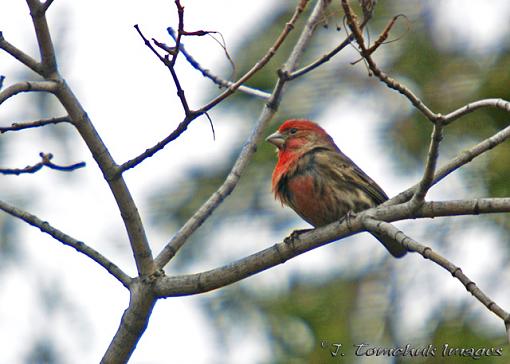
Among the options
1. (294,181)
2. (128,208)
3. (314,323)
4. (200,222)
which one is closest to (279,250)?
(200,222)

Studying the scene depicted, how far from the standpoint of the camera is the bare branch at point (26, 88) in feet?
13.2

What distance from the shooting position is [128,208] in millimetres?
4652

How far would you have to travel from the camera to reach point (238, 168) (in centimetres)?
528

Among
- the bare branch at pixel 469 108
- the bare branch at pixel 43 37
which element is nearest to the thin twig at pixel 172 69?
the bare branch at pixel 43 37

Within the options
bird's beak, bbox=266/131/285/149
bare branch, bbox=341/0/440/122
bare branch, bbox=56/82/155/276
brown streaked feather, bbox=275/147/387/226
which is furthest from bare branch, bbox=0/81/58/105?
bird's beak, bbox=266/131/285/149

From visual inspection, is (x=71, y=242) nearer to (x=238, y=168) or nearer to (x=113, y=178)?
(x=113, y=178)

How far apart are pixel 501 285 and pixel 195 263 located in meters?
3.12

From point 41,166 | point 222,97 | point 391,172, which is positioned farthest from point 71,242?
point 391,172

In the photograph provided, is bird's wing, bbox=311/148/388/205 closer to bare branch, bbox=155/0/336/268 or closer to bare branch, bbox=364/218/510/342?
bare branch, bbox=155/0/336/268

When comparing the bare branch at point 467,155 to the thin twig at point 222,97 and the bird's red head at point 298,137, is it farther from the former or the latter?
the bird's red head at point 298,137

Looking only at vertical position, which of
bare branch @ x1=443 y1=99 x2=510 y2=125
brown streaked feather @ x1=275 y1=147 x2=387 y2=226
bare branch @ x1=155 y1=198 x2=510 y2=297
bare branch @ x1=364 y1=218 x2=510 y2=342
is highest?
brown streaked feather @ x1=275 y1=147 x2=387 y2=226

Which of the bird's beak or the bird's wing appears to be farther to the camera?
the bird's beak

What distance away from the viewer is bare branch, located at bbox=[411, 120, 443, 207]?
13.4ft

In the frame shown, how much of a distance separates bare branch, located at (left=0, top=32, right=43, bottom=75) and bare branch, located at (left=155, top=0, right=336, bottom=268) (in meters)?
1.20
